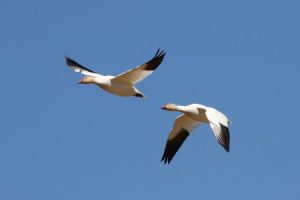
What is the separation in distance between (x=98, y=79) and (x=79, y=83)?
1562 millimetres

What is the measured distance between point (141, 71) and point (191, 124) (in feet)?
7.44

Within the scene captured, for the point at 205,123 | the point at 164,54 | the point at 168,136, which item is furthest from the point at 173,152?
the point at 164,54

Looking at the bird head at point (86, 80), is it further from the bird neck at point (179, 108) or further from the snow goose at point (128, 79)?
the bird neck at point (179, 108)

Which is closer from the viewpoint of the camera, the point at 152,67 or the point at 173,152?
the point at 152,67

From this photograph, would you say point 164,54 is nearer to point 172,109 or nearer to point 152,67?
point 152,67

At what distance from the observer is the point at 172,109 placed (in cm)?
2038

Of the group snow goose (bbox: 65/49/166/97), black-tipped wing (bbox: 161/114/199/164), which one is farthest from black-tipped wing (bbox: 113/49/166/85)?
black-tipped wing (bbox: 161/114/199/164)

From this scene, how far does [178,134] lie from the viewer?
21125 mm

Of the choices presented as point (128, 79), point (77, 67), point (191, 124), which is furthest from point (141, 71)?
point (77, 67)

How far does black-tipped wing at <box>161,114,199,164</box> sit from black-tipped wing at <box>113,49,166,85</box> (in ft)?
5.74

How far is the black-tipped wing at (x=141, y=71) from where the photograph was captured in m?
19.2

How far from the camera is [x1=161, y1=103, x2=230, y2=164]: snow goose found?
18266 millimetres

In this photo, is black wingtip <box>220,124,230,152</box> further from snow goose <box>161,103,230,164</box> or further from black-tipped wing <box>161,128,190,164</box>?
black-tipped wing <box>161,128,190,164</box>

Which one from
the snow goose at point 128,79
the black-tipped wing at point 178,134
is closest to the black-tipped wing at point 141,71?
the snow goose at point 128,79
